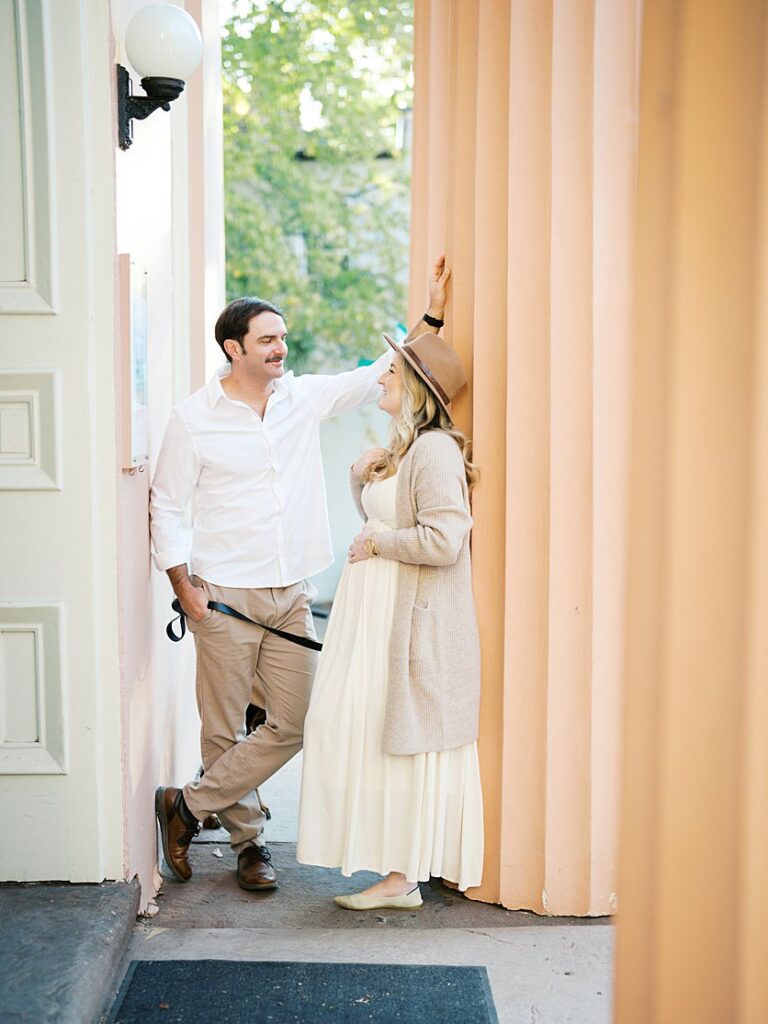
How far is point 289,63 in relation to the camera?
1561 centimetres

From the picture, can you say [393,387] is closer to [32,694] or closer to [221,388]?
[221,388]

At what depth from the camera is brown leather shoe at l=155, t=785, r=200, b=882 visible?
421 cm

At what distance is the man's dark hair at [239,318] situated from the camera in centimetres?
418

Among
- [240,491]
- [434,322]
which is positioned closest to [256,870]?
[240,491]

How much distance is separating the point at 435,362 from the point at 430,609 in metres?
0.82

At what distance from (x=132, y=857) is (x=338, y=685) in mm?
863

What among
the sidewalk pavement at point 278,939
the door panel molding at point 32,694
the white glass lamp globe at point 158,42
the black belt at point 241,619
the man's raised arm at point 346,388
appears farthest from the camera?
the man's raised arm at point 346,388

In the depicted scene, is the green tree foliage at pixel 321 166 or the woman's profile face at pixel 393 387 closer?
the woman's profile face at pixel 393 387

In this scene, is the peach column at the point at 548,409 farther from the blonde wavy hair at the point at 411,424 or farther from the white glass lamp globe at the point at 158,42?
the white glass lamp globe at the point at 158,42

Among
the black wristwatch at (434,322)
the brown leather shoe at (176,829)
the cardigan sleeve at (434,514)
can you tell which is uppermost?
the black wristwatch at (434,322)

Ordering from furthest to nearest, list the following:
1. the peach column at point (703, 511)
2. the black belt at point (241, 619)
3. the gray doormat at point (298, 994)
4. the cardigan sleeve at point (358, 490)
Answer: the black belt at point (241, 619) < the cardigan sleeve at point (358, 490) < the gray doormat at point (298, 994) < the peach column at point (703, 511)

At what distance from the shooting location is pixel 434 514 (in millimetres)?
3658

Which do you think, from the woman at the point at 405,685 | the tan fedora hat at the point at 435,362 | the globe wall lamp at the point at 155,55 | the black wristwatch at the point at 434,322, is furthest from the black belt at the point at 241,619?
the globe wall lamp at the point at 155,55

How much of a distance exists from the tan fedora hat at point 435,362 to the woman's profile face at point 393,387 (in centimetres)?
5
